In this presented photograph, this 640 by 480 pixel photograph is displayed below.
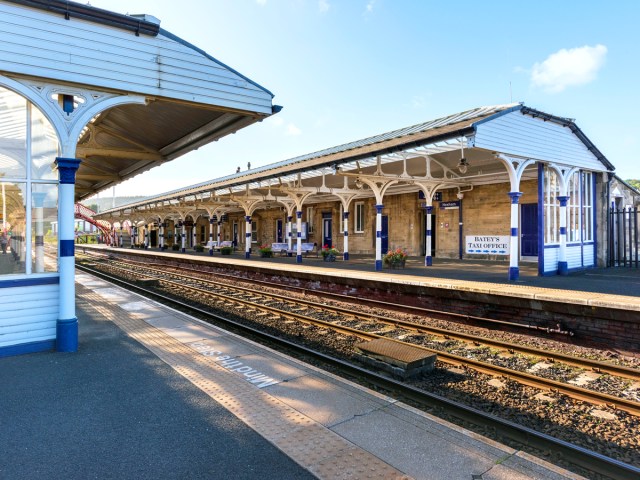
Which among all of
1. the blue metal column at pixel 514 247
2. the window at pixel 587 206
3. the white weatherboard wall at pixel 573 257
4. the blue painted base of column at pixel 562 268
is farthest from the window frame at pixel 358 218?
the blue metal column at pixel 514 247

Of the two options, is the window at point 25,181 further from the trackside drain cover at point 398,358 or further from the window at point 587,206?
the window at point 587,206

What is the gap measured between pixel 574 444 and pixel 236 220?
33732 millimetres

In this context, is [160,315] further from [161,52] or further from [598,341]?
[598,341]

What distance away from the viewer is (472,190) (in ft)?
58.0

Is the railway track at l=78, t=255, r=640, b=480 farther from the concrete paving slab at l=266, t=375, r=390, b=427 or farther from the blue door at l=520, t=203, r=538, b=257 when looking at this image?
the blue door at l=520, t=203, r=538, b=257

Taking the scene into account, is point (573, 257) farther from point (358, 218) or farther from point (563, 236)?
point (358, 218)

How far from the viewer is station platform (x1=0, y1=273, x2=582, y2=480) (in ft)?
9.70

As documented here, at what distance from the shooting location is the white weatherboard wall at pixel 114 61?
512 cm

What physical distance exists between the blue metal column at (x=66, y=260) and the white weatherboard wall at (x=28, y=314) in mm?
159

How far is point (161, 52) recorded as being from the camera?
239 inches

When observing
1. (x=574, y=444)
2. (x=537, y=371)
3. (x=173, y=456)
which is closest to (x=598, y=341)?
(x=537, y=371)

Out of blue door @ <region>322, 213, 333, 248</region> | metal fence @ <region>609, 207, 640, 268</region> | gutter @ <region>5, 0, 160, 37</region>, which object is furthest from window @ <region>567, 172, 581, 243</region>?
blue door @ <region>322, 213, 333, 248</region>

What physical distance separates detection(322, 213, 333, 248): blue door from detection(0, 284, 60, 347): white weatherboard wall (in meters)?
20.6

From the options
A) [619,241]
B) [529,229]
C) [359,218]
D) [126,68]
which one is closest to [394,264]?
[529,229]
